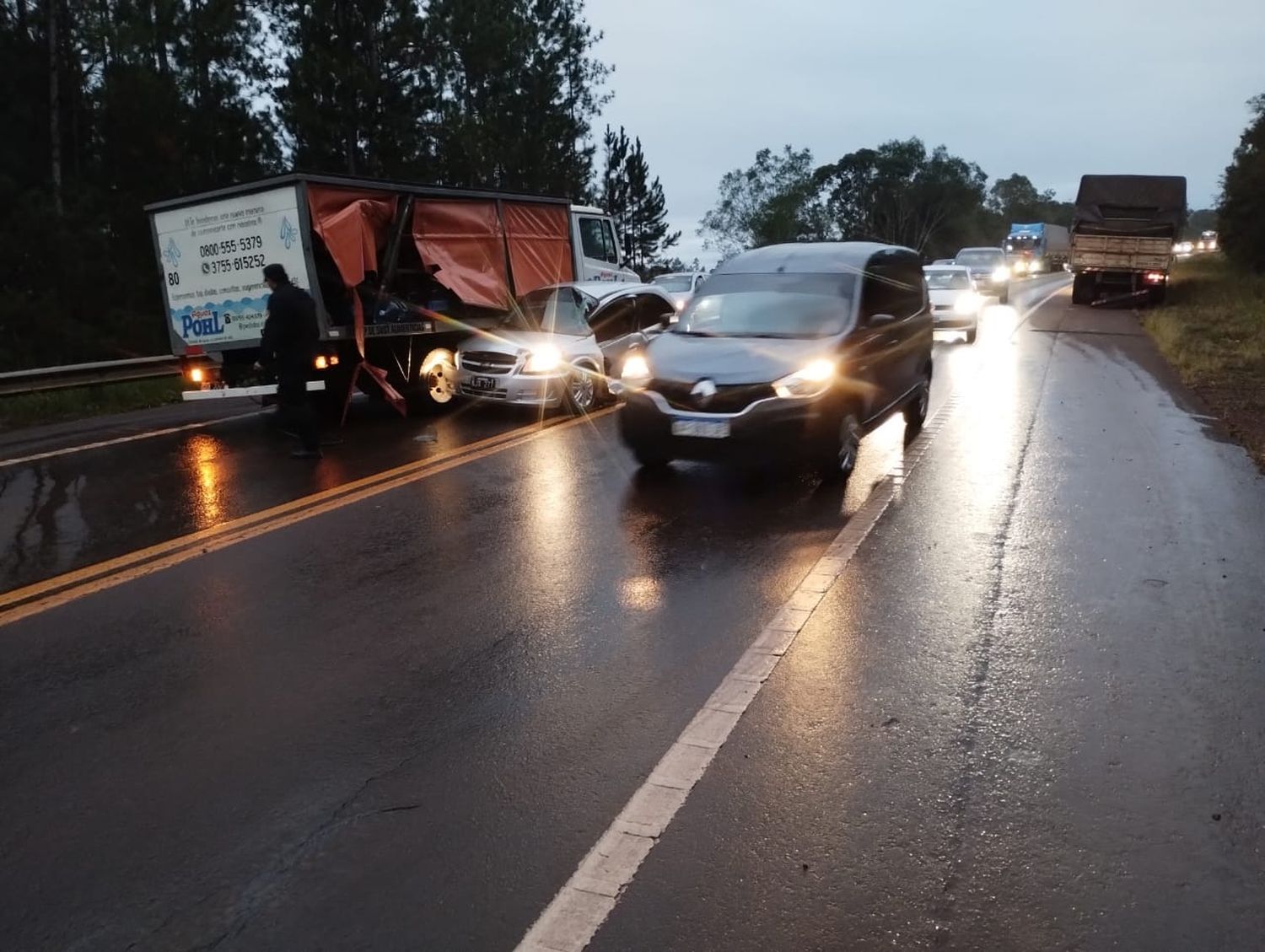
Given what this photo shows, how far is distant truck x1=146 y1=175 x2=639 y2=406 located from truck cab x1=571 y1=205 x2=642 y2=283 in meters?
2.24

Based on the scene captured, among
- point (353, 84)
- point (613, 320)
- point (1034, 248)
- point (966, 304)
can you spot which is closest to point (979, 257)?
point (966, 304)

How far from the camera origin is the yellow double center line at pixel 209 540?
572 centimetres

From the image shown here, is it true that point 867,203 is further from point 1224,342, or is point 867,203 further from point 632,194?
point 1224,342

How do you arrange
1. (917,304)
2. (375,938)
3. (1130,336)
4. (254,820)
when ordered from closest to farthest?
(375,938), (254,820), (917,304), (1130,336)

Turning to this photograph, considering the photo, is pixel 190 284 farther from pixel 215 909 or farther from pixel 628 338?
pixel 215 909

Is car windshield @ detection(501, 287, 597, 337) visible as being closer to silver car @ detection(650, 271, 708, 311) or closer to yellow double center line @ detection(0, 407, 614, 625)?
yellow double center line @ detection(0, 407, 614, 625)

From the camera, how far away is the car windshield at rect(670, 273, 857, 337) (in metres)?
8.69

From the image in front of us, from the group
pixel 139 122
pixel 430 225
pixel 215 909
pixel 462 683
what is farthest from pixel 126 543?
pixel 139 122

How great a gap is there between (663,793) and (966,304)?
19.5m

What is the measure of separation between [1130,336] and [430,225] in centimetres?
1586

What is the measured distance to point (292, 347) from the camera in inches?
381

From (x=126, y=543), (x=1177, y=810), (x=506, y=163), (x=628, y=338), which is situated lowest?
(x=1177, y=810)

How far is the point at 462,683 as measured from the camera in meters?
4.52

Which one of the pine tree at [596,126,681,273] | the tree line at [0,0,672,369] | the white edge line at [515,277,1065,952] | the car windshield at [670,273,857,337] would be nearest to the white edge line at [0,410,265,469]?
the car windshield at [670,273,857,337]
